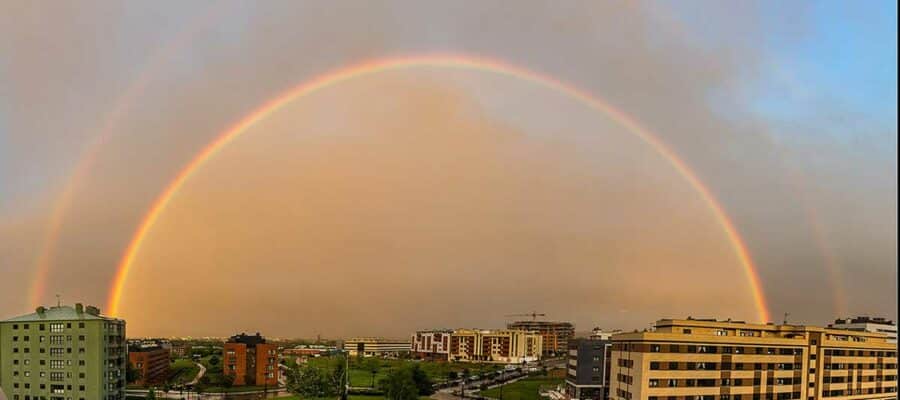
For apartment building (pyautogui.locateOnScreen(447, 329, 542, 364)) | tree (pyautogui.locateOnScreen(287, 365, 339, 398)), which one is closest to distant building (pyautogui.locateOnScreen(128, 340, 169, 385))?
tree (pyautogui.locateOnScreen(287, 365, 339, 398))

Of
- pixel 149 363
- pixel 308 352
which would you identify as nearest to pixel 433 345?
pixel 308 352

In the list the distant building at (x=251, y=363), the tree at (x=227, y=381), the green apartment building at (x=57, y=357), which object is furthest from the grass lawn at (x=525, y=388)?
the green apartment building at (x=57, y=357)

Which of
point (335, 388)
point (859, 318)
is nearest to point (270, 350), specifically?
point (335, 388)

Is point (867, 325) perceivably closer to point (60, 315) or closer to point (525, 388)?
point (525, 388)

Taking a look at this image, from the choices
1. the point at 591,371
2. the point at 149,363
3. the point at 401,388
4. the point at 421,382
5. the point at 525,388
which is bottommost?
the point at 525,388

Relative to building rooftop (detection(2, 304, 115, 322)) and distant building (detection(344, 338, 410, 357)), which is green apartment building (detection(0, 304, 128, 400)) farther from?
distant building (detection(344, 338, 410, 357))

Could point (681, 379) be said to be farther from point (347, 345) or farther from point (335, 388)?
point (347, 345)

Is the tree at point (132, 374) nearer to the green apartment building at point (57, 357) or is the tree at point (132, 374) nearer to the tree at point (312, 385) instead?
the tree at point (312, 385)
